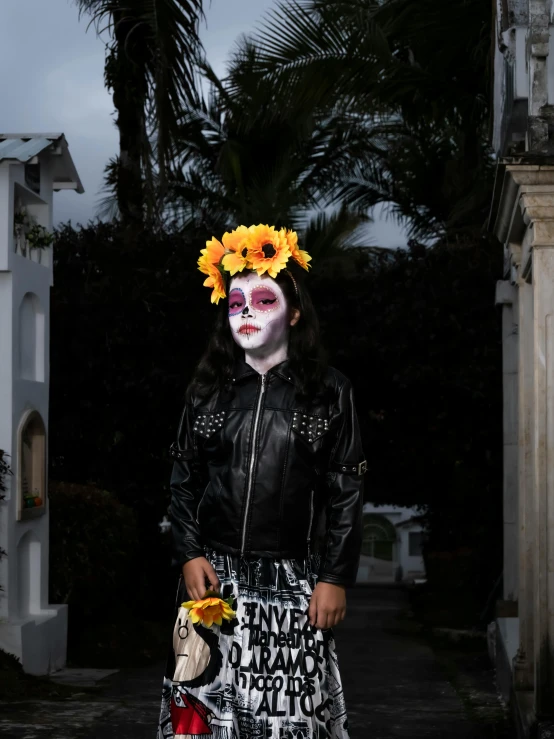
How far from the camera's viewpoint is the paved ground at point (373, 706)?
260 inches

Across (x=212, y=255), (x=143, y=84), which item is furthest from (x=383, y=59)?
(x=212, y=255)

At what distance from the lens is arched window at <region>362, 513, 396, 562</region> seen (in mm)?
46344

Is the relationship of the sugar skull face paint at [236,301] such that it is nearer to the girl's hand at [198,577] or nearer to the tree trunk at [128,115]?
the girl's hand at [198,577]

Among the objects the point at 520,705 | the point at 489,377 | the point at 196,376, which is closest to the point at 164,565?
the point at 489,377

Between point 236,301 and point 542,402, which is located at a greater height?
point 236,301

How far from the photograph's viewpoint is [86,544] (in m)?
9.44

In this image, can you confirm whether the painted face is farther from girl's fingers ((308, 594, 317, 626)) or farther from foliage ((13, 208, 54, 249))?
foliage ((13, 208, 54, 249))

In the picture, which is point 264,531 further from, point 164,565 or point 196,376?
point 164,565

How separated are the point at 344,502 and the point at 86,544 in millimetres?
5922

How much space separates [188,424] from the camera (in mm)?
4059

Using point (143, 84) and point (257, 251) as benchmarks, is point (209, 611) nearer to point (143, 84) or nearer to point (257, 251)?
point (257, 251)

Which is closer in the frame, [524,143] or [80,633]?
[524,143]

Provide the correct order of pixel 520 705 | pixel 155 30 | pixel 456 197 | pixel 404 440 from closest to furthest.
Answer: pixel 520 705 → pixel 404 440 → pixel 155 30 → pixel 456 197

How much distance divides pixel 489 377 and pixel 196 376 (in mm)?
7298
